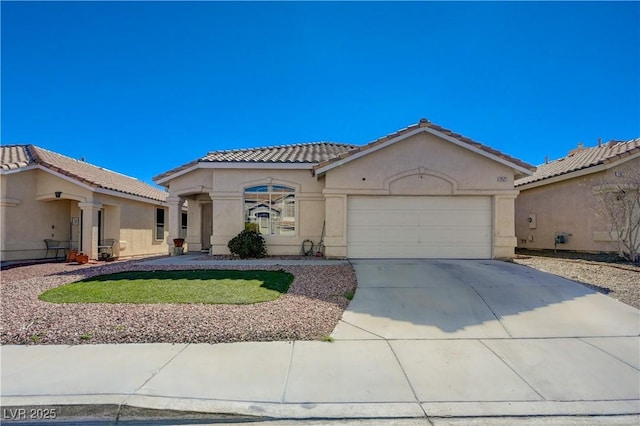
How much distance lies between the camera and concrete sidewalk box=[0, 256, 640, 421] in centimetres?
374

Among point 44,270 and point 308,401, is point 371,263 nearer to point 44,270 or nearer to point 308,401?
point 308,401

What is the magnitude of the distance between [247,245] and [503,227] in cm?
937

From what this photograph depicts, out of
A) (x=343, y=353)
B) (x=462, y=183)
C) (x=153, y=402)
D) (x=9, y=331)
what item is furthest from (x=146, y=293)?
(x=462, y=183)

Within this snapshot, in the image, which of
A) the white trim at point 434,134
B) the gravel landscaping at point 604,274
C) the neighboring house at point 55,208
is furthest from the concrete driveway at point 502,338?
the neighboring house at point 55,208

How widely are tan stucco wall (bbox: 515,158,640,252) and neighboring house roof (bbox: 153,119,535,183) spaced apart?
141 inches

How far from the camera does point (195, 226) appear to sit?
17.1 meters

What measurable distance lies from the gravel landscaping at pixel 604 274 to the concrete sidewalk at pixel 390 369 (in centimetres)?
101

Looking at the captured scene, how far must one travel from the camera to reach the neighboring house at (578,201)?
1281 centimetres

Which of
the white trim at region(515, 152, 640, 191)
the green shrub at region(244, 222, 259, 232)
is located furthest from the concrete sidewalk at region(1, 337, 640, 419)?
the white trim at region(515, 152, 640, 191)

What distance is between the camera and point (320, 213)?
1412 centimetres

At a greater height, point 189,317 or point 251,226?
point 251,226

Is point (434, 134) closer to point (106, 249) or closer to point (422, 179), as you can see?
point (422, 179)

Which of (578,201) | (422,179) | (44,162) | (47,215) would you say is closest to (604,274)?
(422,179)

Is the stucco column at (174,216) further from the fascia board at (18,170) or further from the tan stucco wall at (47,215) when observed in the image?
the fascia board at (18,170)
